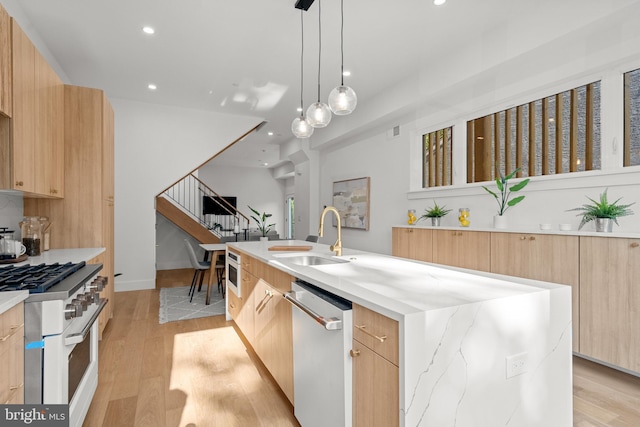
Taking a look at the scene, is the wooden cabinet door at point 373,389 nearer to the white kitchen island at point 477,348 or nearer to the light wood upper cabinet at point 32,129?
the white kitchen island at point 477,348

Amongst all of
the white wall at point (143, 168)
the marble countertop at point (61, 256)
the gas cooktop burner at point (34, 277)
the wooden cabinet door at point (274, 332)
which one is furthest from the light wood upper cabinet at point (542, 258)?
the white wall at point (143, 168)

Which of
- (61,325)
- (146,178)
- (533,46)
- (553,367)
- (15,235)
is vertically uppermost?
(533,46)

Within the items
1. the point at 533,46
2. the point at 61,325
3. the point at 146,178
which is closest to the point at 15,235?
the point at 61,325

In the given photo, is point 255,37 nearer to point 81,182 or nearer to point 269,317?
point 81,182

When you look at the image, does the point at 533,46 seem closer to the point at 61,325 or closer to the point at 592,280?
the point at 592,280

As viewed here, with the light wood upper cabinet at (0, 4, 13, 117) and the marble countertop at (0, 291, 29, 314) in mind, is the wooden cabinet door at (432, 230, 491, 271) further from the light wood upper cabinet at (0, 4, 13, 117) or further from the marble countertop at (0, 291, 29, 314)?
the light wood upper cabinet at (0, 4, 13, 117)

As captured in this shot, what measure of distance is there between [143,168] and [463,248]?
492 cm

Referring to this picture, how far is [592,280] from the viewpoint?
243cm

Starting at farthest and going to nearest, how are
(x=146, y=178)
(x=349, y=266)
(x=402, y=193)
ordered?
(x=146, y=178) < (x=402, y=193) < (x=349, y=266)

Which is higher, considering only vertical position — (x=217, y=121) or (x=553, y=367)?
(x=217, y=121)

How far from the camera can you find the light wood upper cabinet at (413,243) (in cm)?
391

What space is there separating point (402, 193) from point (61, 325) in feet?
14.3

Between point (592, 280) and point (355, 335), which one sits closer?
point (355, 335)

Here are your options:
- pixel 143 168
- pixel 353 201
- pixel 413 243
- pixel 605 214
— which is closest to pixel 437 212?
pixel 413 243
